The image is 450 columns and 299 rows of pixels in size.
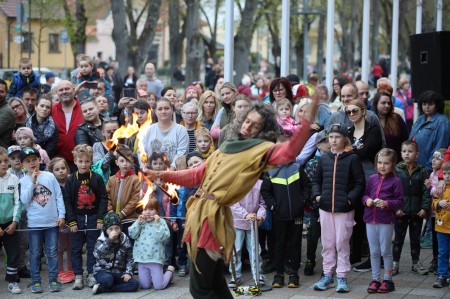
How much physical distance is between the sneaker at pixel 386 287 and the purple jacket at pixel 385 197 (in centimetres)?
65

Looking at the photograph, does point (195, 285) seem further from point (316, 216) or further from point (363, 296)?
point (316, 216)

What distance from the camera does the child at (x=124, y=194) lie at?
11.0 m

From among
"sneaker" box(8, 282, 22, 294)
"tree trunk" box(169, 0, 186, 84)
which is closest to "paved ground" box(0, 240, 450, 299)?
"sneaker" box(8, 282, 22, 294)

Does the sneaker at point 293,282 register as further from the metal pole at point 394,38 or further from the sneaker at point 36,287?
the metal pole at point 394,38

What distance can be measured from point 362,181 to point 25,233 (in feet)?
13.0

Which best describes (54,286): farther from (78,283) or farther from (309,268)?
(309,268)

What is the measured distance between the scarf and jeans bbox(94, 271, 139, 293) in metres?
2.43

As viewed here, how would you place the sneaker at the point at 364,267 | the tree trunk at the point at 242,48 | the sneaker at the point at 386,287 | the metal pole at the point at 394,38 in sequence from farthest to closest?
the tree trunk at the point at 242,48
the metal pole at the point at 394,38
the sneaker at the point at 364,267
the sneaker at the point at 386,287

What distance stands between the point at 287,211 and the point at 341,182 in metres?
0.68

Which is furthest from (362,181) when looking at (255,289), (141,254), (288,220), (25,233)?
(25,233)

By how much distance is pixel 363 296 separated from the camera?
32.5ft

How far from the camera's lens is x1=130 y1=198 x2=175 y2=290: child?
10.4 m

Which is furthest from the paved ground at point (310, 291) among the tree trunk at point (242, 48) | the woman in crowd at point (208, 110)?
the tree trunk at point (242, 48)

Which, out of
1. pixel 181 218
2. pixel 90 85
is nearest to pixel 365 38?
pixel 90 85
